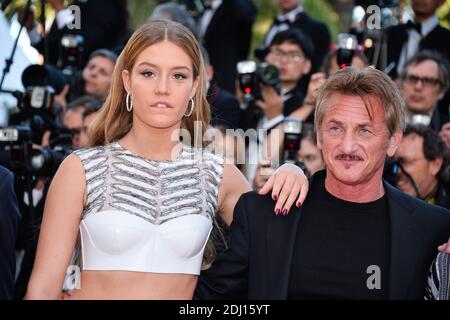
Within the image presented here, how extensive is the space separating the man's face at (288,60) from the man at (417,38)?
71cm

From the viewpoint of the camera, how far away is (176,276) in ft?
13.3

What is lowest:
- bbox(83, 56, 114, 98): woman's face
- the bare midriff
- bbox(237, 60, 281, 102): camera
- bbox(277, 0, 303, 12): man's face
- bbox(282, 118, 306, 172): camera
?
the bare midriff

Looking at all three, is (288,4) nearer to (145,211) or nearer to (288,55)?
(288,55)

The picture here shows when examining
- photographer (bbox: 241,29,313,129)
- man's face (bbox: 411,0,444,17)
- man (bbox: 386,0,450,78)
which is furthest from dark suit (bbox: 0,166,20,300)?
man's face (bbox: 411,0,444,17)

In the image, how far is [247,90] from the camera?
6906 millimetres

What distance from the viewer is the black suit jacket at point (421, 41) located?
26.1 feet

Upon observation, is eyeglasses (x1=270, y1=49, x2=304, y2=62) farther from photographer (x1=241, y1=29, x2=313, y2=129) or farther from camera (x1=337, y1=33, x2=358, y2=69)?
camera (x1=337, y1=33, x2=358, y2=69)

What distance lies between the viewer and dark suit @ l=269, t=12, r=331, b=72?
877 cm

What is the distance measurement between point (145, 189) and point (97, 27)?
4.94m

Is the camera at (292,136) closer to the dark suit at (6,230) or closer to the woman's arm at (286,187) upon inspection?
the woman's arm at (286,187)

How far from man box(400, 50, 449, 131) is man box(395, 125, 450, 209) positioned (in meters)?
0.69

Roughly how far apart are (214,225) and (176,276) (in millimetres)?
351

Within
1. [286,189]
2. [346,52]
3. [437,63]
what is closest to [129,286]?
[286,189]

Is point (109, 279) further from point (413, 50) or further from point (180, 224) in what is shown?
point (413, 50)
